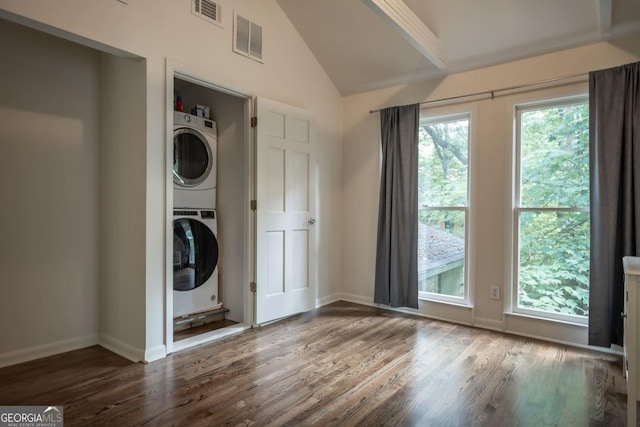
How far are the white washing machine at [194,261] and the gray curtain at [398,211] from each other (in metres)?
1.63

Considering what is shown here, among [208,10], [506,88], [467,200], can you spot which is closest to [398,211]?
[467,200]

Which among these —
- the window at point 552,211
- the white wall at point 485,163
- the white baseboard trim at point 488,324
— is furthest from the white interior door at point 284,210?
the window at point 552,211

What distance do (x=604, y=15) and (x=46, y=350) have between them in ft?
14.5

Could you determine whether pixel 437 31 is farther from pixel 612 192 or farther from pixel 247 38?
pixel 612 192

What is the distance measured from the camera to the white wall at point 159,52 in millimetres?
2139

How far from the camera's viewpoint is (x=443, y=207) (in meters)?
3.54

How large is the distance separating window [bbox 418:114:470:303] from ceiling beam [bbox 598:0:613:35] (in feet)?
3.57

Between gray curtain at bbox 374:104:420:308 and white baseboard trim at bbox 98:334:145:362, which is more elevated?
gray curtain at bbox 374:104:420:308

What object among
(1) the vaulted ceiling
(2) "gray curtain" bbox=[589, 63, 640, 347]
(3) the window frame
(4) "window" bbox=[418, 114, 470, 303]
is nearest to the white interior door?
(1) the vaulted ceiling

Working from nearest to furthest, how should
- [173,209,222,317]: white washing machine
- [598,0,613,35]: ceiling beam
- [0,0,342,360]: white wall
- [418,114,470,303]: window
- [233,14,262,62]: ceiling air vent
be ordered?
[0,0,342,360]: white wall < [598,0,613,35]: ceiling beam < [233,14,262,62]: ceiling air vent < [173,209,222,317]: white washing machine < [418,114,470,303]: window

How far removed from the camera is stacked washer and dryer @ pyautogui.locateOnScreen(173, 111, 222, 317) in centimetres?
314

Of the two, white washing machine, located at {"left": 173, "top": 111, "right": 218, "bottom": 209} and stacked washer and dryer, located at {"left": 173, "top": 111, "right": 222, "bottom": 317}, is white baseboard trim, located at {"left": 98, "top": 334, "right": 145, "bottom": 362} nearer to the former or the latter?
stacked washer and dryer, located at {"left": 173, "top": 111, "right": 222, "bottom": 317}

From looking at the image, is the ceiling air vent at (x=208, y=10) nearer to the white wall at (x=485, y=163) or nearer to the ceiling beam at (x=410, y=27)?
the ceiling beam at (x=410, y=27)

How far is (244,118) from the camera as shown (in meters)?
3.18
